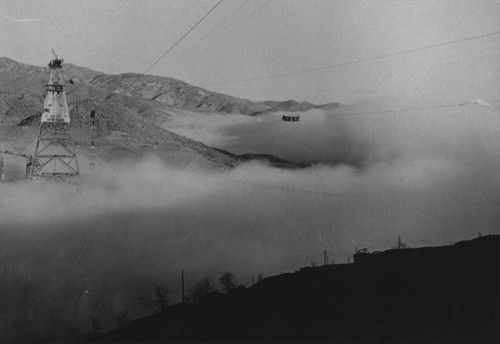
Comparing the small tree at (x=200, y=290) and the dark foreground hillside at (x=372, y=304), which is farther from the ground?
the dark foreground hillside at (x=372, y=304)

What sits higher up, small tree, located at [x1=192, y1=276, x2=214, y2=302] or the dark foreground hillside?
the dark foreground hillside

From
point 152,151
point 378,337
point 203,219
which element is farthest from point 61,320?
point 378,337

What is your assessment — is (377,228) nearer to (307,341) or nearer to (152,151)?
(152,151)

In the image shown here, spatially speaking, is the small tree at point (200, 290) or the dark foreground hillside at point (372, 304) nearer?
the dark foreground hillside at point (372, 304)

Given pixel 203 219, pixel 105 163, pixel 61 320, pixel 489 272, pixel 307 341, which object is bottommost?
pixel 61 320

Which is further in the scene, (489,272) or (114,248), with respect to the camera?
(114,248)

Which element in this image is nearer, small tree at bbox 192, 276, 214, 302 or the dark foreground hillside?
the dark foreground hillside

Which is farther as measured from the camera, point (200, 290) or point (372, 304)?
point (200, 290)

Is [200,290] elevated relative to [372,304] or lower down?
lower down
